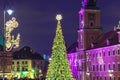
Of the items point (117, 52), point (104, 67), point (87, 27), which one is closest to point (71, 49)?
point (87, 27)

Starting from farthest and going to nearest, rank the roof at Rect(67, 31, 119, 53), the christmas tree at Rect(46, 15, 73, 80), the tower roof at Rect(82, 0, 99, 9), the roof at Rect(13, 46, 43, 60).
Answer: the roof at Rect(13, 46, 43, 60), the tower roof at Rect(82, 0, 99, 9), the roof at Rect(67, 31, 119, 53), the christmas tree at Rect(46, 15, 73, 80)

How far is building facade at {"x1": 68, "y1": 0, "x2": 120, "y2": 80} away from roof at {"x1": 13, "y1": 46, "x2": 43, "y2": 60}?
42.8 metres

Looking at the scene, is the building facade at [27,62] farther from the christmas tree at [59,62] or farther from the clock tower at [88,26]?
the christmas tree at [59,62]

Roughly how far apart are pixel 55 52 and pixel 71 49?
65135mm

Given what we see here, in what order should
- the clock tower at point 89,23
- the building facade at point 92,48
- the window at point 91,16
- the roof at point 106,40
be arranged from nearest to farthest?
the roof at point 106,40 → the building facade at point 92,48 → the clock tower at point 89,23 → the window at point 91,16

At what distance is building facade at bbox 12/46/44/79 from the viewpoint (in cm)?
13812

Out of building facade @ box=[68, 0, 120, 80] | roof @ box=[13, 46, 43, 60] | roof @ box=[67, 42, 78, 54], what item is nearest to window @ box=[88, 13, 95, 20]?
building facade @ box=[68, 0, 120, 80]

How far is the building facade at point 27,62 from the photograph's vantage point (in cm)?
13812

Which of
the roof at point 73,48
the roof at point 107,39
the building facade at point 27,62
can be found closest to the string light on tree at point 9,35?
the roof at point 107,39

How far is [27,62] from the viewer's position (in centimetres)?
13912

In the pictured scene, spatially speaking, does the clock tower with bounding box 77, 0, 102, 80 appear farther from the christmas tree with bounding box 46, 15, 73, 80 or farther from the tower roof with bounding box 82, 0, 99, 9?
the christmas tree with bounding box 46, 15, 73, 80

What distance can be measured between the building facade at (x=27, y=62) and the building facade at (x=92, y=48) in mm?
41136

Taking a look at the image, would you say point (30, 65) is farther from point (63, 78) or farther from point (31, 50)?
point (63, 78)

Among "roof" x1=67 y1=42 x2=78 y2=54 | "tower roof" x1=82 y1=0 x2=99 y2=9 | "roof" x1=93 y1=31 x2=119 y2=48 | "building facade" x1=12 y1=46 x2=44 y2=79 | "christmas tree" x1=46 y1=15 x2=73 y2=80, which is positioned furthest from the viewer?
"building facade" x1=12 y1=46 x2=44 y2=79
